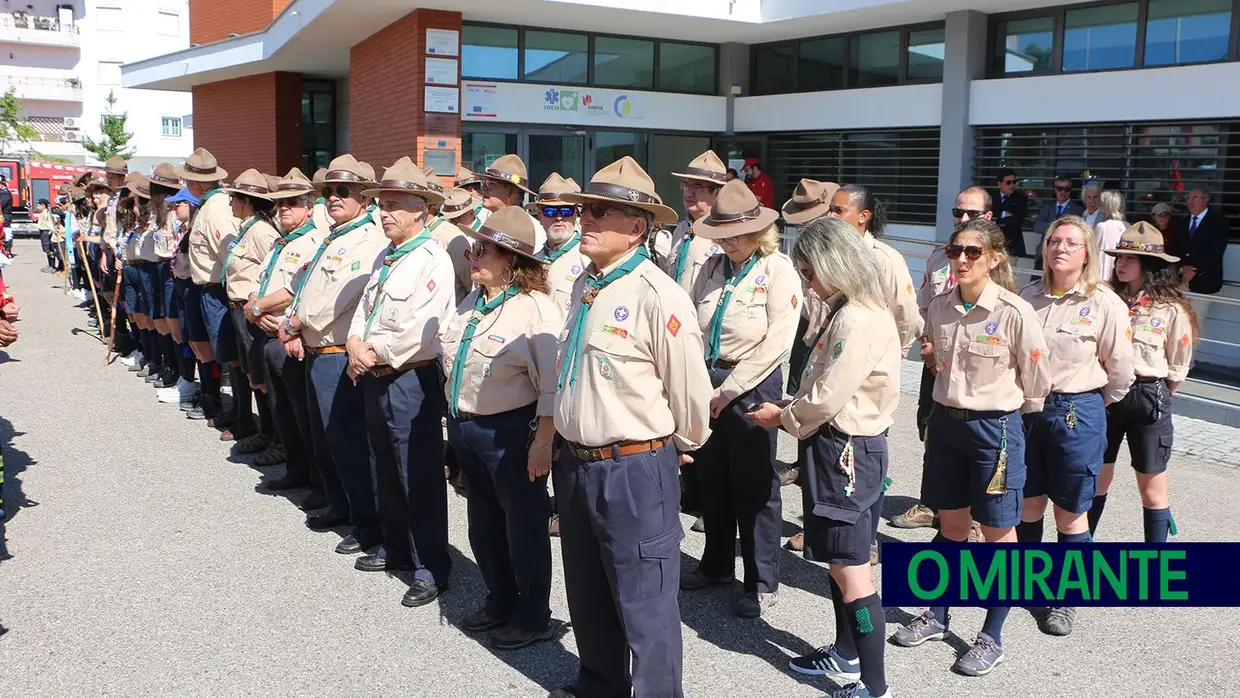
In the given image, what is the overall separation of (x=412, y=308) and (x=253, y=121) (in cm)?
2110

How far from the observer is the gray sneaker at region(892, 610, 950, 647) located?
15.4 feet

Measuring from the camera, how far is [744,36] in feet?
57.6

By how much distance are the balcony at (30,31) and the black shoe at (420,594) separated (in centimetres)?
6296

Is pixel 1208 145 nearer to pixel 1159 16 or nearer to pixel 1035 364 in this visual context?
pixel 1159 16

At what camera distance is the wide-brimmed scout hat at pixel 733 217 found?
500 cm

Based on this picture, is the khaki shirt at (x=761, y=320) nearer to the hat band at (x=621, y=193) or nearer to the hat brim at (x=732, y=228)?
the hat brim at (x=732, y=228)

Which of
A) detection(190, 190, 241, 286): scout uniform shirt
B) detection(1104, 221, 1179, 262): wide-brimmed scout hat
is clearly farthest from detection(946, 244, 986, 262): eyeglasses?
detection(190, 190, 241, 286): scout uniform shirt

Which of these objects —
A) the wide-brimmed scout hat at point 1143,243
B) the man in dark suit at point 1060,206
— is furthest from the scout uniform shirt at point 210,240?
the man in dark suit at point 1060,206

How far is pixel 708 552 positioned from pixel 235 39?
65.3ft

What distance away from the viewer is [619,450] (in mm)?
3691

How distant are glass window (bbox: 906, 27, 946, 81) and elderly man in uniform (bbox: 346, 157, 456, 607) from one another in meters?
12.2

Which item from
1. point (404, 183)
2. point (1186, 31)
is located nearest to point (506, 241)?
point (404, 183)

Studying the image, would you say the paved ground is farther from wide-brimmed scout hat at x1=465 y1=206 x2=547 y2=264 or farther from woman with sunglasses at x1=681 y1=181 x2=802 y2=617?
wide-brimmed scout hat at x1=465 y1=206 x2=547 y2=264

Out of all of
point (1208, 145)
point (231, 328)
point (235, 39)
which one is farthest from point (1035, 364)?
point (235, 39)
